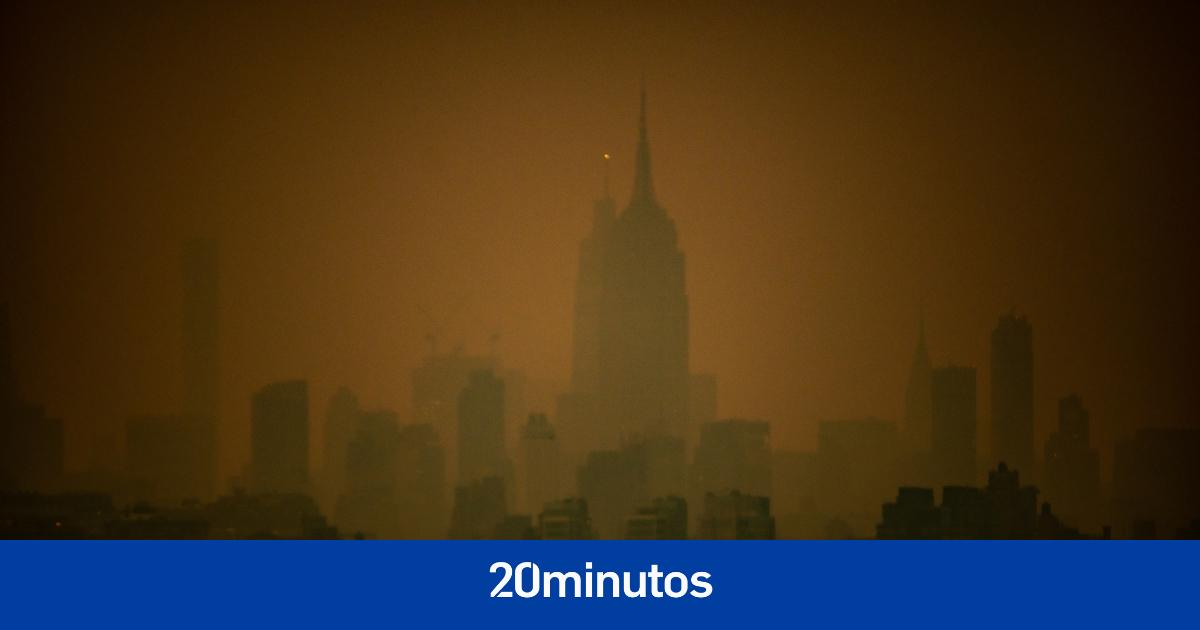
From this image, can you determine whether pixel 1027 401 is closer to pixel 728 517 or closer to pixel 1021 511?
pixel 1021 511

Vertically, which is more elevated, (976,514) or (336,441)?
(336,441)

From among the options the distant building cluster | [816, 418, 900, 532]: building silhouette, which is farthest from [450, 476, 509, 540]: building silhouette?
[816, 418, 900, 532]: building silhouette

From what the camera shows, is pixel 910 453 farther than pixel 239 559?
Yes

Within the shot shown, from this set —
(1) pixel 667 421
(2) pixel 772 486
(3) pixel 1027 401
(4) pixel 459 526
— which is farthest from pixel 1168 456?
(4) pixel 459 526

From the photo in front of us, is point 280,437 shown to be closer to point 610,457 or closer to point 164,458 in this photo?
point 164,458

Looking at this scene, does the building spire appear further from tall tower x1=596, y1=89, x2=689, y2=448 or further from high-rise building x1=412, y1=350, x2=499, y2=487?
high-rise building x1=412, y1=350, x2=499, y2=487

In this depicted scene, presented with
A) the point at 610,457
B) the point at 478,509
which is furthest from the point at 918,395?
the point at 478,509

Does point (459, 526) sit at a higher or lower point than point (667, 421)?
lower
